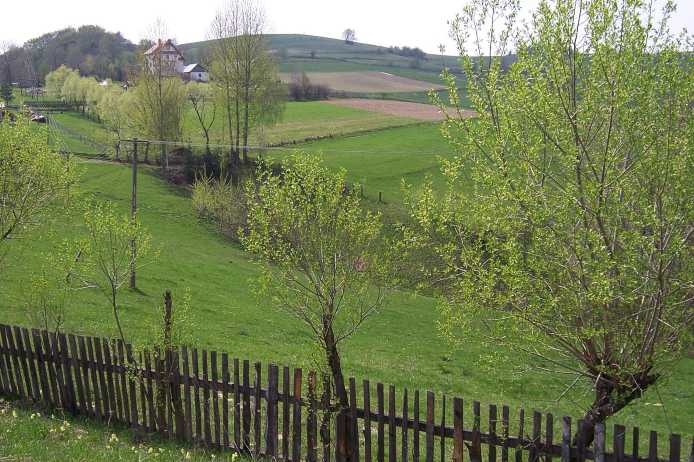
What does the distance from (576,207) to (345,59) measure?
130 meters

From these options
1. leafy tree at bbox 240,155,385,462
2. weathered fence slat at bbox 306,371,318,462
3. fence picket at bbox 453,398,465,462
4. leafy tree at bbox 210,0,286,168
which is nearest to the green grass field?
weathered fence slat at bbox 306,371,318,462

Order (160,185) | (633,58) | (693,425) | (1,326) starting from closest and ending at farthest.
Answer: (633,58) < (1,326) < (693,425) < (160,185)

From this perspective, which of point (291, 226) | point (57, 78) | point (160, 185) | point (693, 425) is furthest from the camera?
point (57, 78)

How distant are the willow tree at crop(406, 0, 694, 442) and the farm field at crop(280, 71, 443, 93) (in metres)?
88.5

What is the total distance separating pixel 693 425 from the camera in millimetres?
16266

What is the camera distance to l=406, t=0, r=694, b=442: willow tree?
7.17m

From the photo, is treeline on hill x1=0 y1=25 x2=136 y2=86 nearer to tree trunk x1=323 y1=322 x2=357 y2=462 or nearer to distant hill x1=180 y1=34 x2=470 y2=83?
distant hill x1=180 y1=34 x2=470 y2=83

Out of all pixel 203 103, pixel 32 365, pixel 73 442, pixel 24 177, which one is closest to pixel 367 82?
pixel 203 103

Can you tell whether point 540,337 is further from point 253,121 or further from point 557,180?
point 253,121

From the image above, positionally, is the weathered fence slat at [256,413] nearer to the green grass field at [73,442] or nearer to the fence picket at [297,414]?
the green grass field at [73,442]

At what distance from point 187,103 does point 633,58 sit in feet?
Answer: 190

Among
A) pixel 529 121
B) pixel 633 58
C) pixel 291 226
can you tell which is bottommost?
pixel 291 226

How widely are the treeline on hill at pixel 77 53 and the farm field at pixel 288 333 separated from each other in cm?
7214

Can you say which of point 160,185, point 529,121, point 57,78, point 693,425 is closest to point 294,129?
point 160,185
